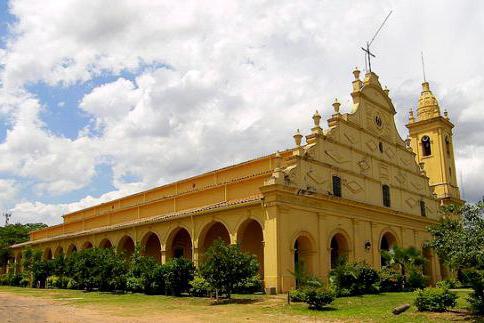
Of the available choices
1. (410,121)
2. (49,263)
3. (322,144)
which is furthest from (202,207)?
(410,121)

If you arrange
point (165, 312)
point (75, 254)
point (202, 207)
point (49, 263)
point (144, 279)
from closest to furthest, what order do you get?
point (165, 312)
point (144, 279)
point (202, 207)
point (75, 254)
point (49, 263)

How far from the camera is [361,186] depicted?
30109 millimetres

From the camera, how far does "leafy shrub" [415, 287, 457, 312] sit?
15.8 meters

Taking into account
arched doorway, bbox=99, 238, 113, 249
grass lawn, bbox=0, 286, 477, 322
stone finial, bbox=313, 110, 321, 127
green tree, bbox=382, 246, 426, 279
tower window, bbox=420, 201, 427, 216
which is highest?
stone finial, bbox=313, 110, 321, 127

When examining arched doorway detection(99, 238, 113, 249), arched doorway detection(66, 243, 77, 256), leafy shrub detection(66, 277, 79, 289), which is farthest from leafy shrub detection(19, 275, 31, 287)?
leafy shrub detection(66, 277, 79, 289)

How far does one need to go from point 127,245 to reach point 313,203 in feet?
59.9

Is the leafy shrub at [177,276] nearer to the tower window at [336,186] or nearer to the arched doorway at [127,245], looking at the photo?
the tower window at [336,186]

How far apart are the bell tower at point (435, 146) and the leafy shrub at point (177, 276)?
24.0 m

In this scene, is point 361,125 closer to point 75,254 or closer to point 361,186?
point 361,186

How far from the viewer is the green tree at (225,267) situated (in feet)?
69.7

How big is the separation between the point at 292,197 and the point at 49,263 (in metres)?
23.6

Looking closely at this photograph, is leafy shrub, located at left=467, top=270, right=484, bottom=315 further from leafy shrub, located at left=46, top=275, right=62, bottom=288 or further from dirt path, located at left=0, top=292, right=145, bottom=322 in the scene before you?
leafy shrub, located at left=46, top=275, right=62, bottom=288

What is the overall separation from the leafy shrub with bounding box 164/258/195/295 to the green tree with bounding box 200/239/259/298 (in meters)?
3.44

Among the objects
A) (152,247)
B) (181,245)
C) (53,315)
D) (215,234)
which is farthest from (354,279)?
(152,247)
